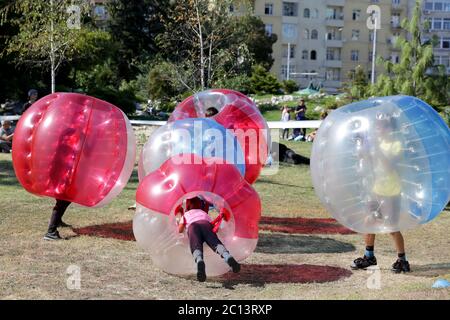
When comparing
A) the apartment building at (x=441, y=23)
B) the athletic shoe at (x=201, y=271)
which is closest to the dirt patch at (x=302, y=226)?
the athletic shoe at (x=201, y=271)

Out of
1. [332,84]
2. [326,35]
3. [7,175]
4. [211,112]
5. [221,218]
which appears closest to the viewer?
[221,218]

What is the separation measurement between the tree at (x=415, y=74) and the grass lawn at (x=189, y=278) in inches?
739

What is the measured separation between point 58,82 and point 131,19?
16.0 meters

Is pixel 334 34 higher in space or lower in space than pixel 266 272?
higher

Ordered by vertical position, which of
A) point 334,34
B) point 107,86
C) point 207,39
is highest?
point 334,34

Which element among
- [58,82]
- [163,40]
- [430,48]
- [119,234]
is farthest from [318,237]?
[58,82]

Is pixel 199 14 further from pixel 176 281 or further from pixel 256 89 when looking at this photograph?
pixel 256 89

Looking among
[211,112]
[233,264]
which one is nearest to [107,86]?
[211,112]

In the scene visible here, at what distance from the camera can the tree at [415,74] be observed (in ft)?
94.9

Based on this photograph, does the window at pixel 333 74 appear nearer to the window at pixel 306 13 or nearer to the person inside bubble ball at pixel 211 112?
the window at pixel 306 13

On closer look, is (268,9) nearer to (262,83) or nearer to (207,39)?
(262,83)

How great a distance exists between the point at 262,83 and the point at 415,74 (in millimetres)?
22477

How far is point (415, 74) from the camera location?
94.7 ft

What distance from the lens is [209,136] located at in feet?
24.4
